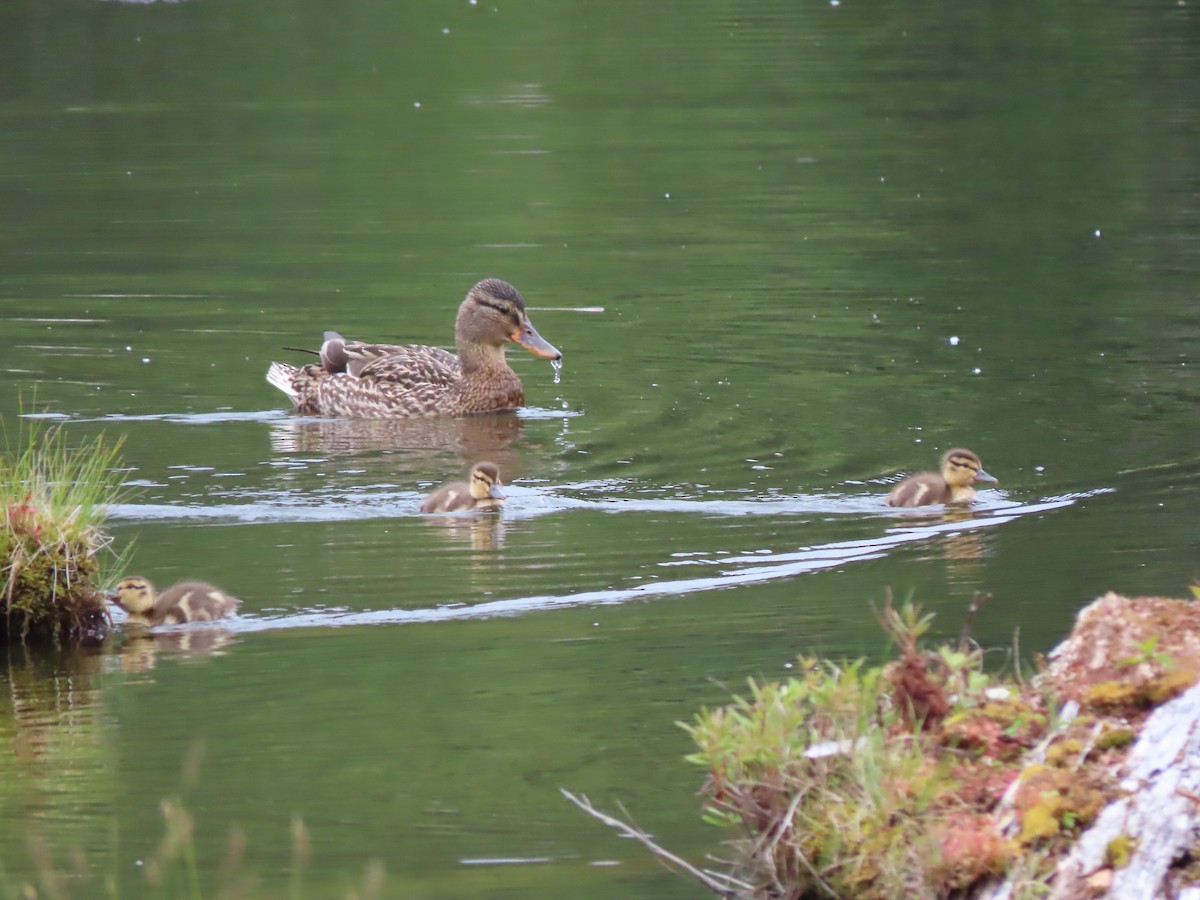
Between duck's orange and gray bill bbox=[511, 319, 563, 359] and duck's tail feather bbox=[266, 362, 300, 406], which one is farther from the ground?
duck's orange and gray bill bbox=[511, 319, 563, 359]

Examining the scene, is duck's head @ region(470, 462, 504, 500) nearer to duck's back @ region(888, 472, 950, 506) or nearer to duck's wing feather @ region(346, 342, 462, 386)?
duck's back @ region(888, 472, 950, 506)

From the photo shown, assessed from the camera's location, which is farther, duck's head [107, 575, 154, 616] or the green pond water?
duck's head [107, 575, 154, 616]

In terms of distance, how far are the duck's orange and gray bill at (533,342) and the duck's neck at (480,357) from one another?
0.48 feet

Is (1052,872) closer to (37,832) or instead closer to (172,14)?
(37,832)

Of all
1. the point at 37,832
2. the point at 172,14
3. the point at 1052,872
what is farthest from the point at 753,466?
the point at 172,14

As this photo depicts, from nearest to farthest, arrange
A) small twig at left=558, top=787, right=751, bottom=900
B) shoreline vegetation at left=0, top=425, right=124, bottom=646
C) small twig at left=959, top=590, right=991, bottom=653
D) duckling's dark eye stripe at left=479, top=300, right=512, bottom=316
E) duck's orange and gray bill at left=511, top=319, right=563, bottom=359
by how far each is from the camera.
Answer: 1. small twig at left=558, top=787, right=751, bottom=900
2. small twig at left=959, top=590, right=991, bottom=653
3. shoreline vegetation at left=0, top=425, right=124, bottom=646
4. duck's orange and gray bill at left=511, top=319, right=563, bottom=359
5. duckling's dark eye stripe at left=479, top=300, right=512, bottom=316

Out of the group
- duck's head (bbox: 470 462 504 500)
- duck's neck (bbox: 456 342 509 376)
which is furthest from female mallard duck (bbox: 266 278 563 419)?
duck's head (bbox: 470 462 504 500)

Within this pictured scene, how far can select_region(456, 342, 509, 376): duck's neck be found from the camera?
14156 mm

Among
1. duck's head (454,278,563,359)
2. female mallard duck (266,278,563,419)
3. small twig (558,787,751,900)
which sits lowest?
small twig (558,787,751,900)

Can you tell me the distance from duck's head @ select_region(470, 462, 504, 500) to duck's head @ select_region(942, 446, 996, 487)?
7.06 feet

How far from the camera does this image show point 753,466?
37.1ft

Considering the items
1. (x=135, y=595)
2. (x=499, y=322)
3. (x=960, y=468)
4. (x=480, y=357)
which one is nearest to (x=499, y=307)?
(x=499, y=322)

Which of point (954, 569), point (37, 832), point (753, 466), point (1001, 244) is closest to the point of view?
point (37, 832)

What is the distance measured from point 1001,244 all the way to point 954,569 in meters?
9.58
